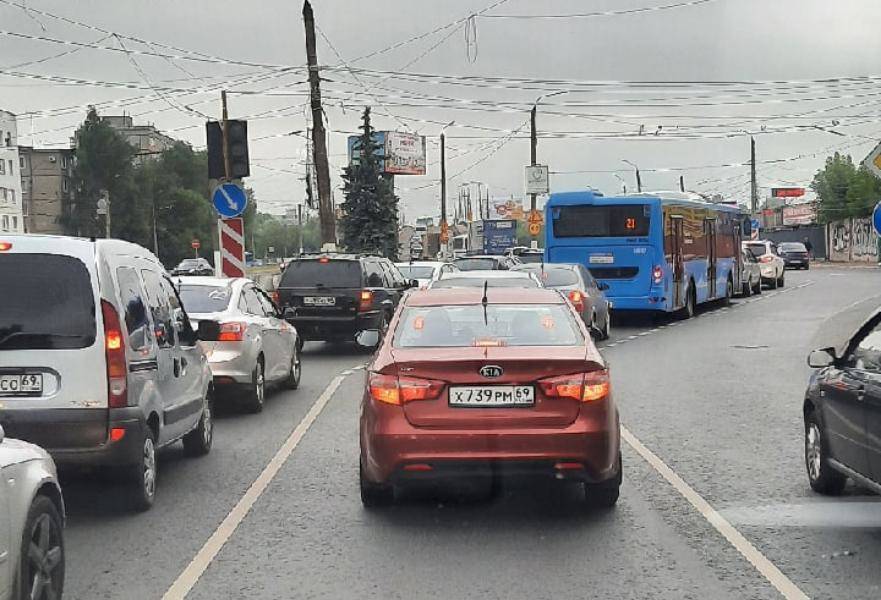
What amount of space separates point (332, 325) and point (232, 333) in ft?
25.0

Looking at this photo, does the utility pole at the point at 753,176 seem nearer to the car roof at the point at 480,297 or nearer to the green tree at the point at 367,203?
the green tree at the point at 367,203

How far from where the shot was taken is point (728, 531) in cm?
723

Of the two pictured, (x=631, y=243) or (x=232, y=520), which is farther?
(x=631, y=243)

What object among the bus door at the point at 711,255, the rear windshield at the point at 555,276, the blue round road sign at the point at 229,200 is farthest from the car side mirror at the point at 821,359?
the bus door at the point at 711,255

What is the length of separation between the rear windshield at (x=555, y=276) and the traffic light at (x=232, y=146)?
572 cm

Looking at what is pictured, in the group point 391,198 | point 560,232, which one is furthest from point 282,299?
point 391,198

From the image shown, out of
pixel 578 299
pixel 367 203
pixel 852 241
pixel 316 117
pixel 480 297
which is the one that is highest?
pixel 316 117

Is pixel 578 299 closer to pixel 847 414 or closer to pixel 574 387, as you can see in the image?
pixel 847 414

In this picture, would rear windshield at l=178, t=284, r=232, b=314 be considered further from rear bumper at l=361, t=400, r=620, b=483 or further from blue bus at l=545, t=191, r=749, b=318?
blue bus at l=545, t=191, r=749, b=318

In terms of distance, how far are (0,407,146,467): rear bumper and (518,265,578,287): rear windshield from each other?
51.1 ft

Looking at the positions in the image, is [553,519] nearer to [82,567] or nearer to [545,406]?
[545,406]

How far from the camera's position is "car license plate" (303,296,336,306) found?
2041cm

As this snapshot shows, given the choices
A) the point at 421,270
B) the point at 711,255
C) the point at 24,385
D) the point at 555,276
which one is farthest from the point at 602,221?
the point at 24,385

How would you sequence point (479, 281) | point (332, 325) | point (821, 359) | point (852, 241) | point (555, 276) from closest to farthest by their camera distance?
point (821, 359)
point (479, 281)
point (332, 325)
point (555, 276)
point (852, 241)
